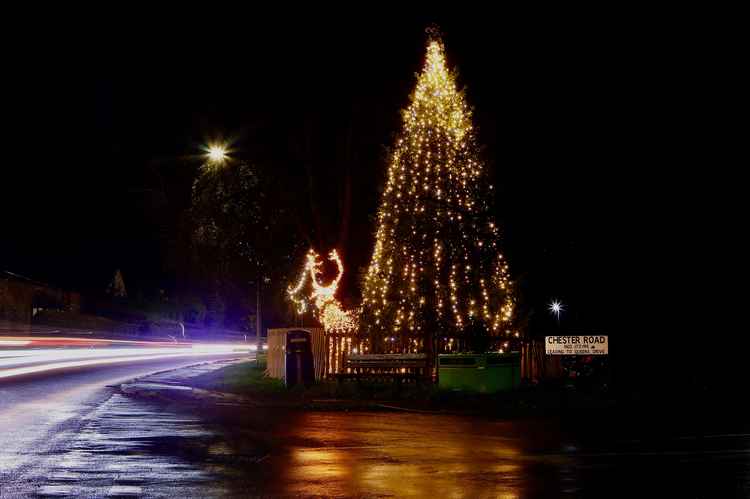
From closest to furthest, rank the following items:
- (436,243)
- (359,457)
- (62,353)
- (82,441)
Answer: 1. (359,457)
2. (82,441)
3. (436,243)
4. (62,353)

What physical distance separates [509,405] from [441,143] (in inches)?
393

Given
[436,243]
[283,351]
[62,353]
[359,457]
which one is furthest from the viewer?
[62,353]

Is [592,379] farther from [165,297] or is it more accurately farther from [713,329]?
[165,297]

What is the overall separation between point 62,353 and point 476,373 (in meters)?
26.3

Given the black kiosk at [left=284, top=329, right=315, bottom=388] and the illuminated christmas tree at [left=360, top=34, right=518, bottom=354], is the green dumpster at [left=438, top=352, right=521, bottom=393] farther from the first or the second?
the black kiosk at [left=284, top=329, right=315, bottom=388]

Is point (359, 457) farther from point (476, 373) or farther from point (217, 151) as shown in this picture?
point (217, 151)

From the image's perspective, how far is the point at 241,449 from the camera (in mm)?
12203

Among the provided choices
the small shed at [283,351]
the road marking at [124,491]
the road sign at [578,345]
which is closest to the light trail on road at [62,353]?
the small shed at [283,351]

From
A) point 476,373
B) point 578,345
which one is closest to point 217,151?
point 476,373

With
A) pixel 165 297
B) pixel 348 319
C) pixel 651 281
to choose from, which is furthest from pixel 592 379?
pixel 165 297

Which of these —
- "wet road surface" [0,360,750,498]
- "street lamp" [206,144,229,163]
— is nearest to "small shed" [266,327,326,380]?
"street lamp" [206,144,229,163]

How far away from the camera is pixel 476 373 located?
21.5 metres

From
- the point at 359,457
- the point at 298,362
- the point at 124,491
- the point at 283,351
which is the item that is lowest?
the point at 359,457

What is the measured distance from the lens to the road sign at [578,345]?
21406 mm
